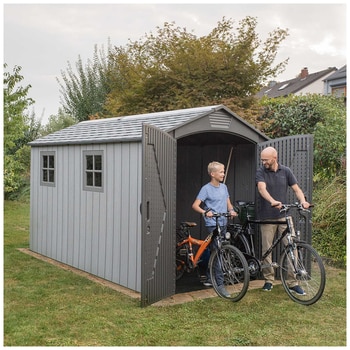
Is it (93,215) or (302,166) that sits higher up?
(302,166)

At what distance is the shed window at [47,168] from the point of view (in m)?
9.09

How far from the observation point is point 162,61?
1572cm

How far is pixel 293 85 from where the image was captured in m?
39.0

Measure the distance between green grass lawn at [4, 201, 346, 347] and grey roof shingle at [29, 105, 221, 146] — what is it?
213cm

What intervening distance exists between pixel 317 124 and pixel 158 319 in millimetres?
7741

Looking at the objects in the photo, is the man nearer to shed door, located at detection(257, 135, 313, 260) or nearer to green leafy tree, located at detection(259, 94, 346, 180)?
shed door, located at detection(257, 135, 313, 260)

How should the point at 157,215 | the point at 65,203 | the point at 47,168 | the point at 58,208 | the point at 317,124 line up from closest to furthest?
the point at 157,215 → the point at 65,203 → the point at 58,208 → the point at 47,168 → the point at 317,124

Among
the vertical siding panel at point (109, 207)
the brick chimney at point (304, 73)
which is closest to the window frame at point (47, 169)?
the vertical siding panel at point (109, 207)

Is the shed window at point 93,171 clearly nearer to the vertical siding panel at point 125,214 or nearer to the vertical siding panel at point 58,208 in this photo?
the vertical siding panel at point 125,214

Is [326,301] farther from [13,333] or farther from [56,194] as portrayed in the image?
[56,194]

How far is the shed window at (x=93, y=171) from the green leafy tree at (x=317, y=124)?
5792mm

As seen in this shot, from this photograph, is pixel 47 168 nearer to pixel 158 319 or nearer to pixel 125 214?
pixel 125 214

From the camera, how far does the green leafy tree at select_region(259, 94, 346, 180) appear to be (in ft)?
38.0

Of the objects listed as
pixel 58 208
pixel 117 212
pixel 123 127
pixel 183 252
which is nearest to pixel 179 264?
pixel 183 252
